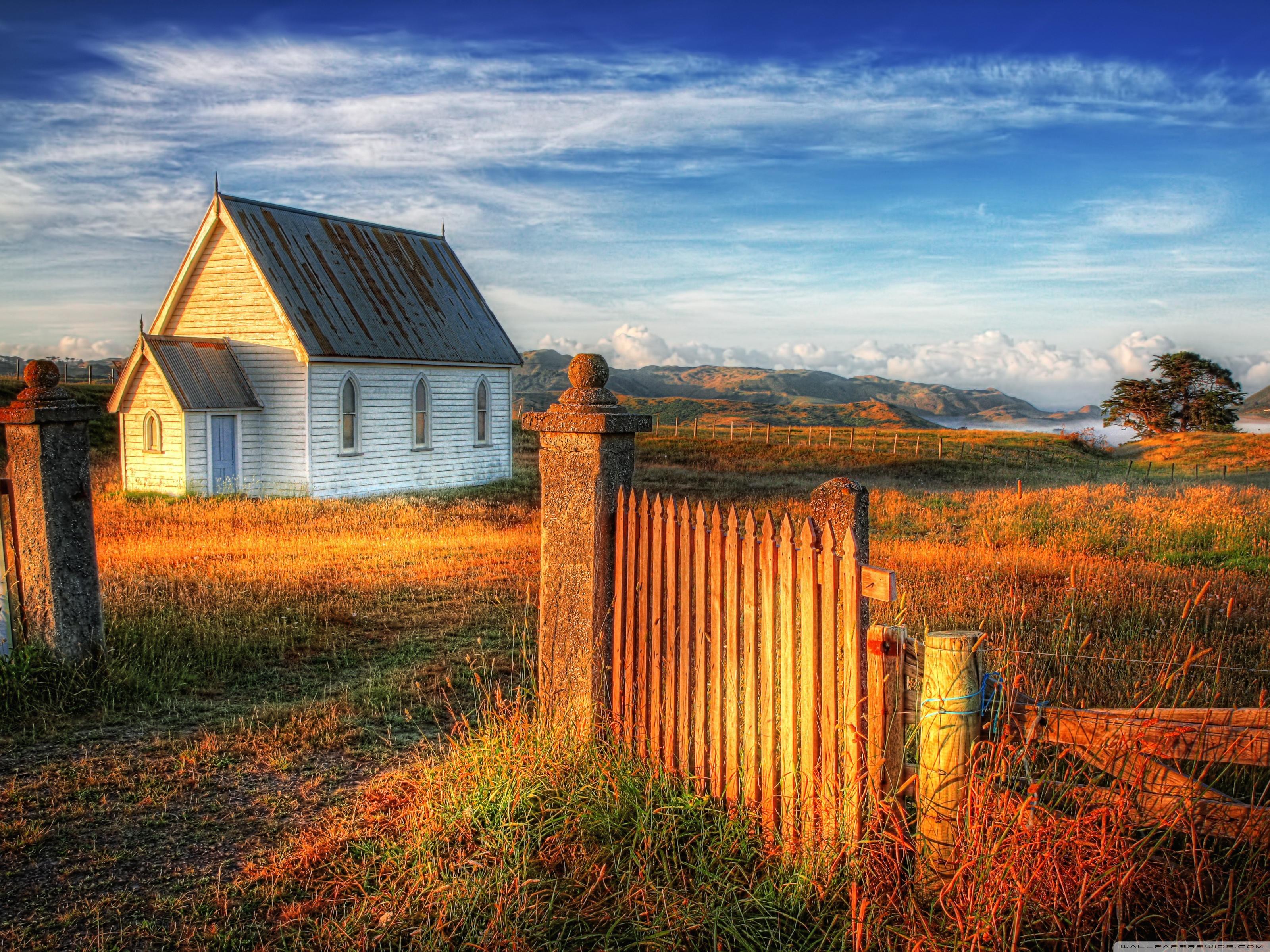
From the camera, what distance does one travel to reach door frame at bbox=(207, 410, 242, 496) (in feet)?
68.6

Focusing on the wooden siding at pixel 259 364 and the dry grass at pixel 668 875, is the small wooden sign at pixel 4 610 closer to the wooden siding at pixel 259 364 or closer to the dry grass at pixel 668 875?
the dry grass at pixel 668 875

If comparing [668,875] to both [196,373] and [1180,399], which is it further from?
[1180,399]

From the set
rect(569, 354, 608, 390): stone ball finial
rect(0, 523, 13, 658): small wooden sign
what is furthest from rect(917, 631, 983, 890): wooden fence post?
rect(0, 523, 13, 658): small wooden sign

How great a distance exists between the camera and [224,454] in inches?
837

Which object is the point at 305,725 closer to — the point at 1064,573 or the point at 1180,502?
the point at 1064,573

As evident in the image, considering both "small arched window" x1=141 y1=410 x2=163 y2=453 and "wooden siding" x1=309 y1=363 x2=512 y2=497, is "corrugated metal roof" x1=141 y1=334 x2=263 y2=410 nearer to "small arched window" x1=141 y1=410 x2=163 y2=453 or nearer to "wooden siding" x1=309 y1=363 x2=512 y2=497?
"small arched window" x1=141 y1=410 x2=163 y2=453

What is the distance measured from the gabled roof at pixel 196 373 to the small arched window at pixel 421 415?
13.2 ft

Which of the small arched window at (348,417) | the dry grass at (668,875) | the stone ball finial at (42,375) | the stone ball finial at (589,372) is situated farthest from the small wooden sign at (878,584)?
the small arched window at (348,417)

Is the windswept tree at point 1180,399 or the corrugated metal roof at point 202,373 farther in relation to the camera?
the windswept tree at point 1180,399

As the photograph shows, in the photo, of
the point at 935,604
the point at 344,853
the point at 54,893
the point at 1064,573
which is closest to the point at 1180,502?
the point at 1064,573

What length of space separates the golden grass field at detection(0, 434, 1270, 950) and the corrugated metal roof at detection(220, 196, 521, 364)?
32.4 ft

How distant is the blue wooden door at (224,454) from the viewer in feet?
68.9

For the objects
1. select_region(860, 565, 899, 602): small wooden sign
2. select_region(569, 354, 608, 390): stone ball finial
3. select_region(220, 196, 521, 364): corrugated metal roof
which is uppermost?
select_region(220, 196, 521, 364): corrugated metal roof

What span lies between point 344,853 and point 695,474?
26011 mm
